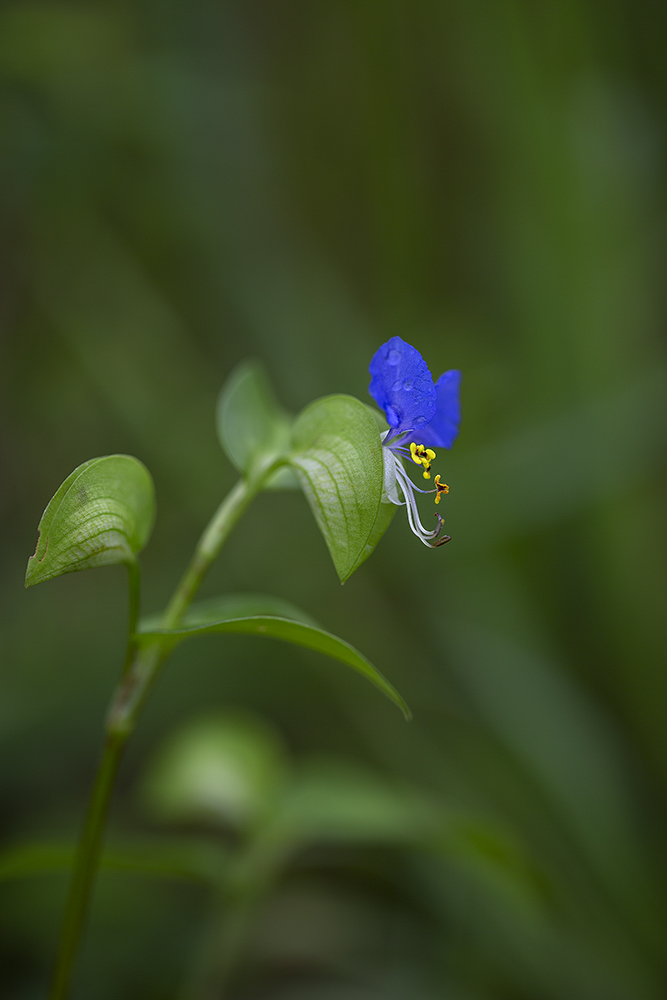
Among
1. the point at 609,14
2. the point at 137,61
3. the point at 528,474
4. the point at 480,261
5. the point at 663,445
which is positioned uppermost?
the point at 137,61

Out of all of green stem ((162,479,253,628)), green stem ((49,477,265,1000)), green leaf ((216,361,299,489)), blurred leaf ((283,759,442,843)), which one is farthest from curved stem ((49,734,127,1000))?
blurred leaf ((283,759,442,843))

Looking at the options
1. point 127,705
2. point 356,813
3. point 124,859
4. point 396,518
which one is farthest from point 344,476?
point 396,518

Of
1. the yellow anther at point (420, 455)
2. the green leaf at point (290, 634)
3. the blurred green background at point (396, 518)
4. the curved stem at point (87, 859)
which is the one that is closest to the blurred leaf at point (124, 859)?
the curved stem at point (87, 859)

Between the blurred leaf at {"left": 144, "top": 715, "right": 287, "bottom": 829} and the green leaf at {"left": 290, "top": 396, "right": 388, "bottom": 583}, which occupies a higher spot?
the green leaf at {"left": 290, "top": 396, "right": 388, "bottom": 583}

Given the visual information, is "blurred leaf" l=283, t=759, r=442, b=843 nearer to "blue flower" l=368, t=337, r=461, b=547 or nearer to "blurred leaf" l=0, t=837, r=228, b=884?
"blurred leaf" l=0, t=837, r=228, b=884

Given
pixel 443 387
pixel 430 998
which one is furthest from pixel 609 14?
pixel 430 998

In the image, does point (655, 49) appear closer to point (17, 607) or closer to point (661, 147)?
point (661, 147)

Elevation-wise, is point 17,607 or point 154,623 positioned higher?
point 154,623
